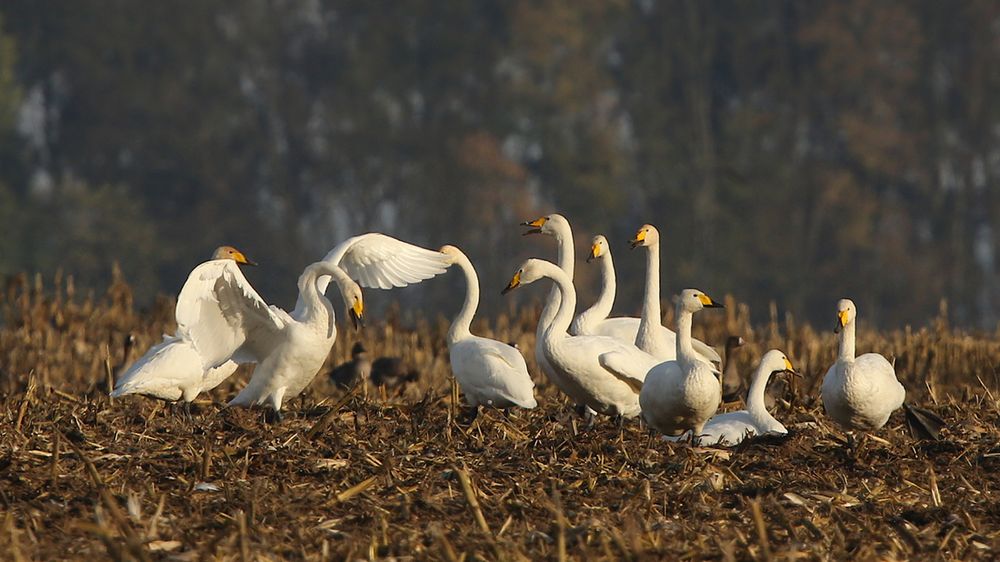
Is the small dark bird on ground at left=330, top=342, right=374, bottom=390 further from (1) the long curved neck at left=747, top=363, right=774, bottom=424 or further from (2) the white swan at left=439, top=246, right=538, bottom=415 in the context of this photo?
(1) the long curved neck at left=747, top=363, right=774, bottom=424

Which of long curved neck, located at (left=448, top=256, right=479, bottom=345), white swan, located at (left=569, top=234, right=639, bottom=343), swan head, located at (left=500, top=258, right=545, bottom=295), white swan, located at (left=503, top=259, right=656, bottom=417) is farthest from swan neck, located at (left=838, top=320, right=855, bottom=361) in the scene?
long curved neck, located at (left=448, top=256, right=479, bottom=345)

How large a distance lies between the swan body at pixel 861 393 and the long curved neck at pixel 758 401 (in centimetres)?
32

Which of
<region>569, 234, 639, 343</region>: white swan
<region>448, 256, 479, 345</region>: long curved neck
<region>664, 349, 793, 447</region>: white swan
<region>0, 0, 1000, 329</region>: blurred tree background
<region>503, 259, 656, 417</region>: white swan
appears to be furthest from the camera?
<region>0, 0, 1000, 329</region>: blurred tree background

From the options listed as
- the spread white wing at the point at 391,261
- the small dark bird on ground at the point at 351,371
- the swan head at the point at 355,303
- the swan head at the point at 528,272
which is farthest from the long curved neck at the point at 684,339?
the small dark bird on ground at the point at 351,371

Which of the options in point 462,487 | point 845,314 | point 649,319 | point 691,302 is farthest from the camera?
point 649,319

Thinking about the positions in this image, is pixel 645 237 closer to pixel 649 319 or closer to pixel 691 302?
pixel 649 319

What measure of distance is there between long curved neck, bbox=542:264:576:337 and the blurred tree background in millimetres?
25421

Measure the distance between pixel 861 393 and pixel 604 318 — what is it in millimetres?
2742

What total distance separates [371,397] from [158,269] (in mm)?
26401

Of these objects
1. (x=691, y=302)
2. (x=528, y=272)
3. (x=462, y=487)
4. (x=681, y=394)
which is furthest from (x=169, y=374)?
(x=462, y=487)

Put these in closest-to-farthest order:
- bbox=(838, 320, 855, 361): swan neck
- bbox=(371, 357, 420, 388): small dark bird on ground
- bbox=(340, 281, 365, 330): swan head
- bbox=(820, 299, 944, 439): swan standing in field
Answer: bbox=(820, 299, 944, 439): swan standing in field < bbox=(838, 320, 855, 361): swan neck < bbox=(340, 281, 365, 330): swan head < bbox=(371, 357, 420, 388): small dark bird on ground

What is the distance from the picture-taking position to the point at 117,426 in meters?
8.89

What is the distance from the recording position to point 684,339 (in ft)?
29.7

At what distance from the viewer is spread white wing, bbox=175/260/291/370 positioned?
9.56 m
